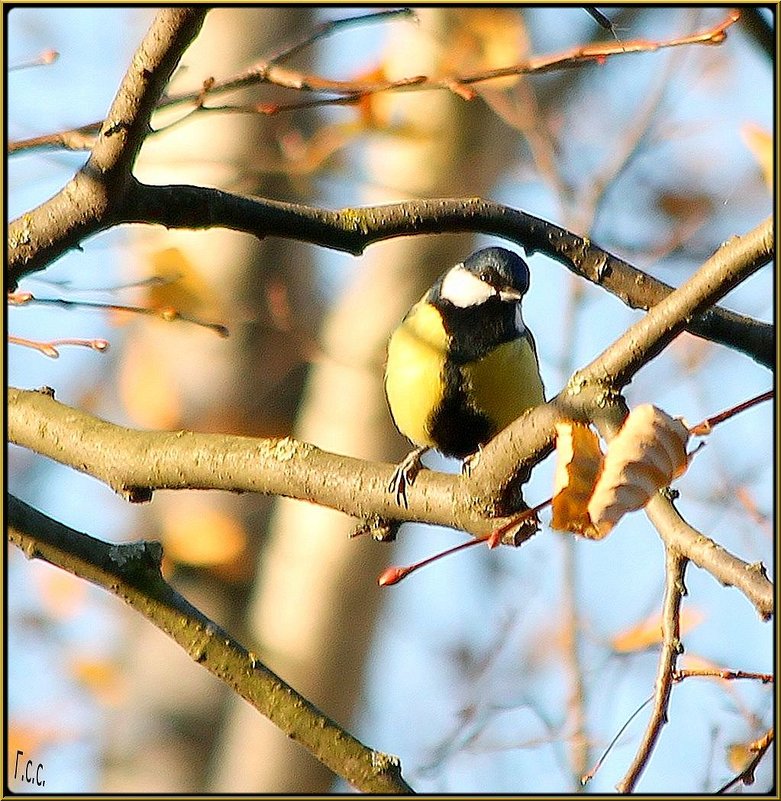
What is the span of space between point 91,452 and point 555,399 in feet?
2.73

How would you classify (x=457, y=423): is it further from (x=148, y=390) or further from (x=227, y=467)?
(x=148, y=390)

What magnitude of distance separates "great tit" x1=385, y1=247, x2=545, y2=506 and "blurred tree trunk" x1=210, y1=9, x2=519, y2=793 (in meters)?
2.01

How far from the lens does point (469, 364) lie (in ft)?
8.29

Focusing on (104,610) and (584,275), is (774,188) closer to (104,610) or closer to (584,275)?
(584,275)

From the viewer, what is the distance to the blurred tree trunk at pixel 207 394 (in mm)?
5160

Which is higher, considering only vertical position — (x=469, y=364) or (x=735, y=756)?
(x=469, y=364)

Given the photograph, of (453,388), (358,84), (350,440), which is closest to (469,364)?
(453,388)

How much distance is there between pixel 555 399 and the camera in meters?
1.34

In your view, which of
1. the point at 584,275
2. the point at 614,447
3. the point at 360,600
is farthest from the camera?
the point at 360,600

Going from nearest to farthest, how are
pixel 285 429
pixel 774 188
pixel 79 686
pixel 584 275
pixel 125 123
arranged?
1. pixel 125 123
2. pixel 774 188
3. pixel 584 275
4. pixel 285 429
5. pixel 79 686

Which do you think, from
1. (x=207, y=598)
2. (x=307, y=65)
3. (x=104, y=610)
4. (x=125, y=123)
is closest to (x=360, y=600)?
(x=207, y=598)

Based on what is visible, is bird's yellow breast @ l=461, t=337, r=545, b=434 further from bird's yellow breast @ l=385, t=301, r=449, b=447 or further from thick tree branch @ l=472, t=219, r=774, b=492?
thick tree branch @ l=472, t=219, r=774, b=492

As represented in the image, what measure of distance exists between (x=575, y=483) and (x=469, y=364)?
1313 millimetres

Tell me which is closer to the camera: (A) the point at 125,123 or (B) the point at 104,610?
(A) the point at 125,123
